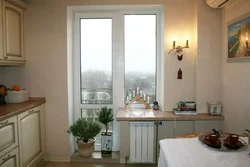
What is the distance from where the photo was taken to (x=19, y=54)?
290cm

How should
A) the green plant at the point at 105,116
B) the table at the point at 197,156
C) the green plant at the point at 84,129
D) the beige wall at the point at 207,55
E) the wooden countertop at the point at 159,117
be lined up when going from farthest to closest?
the green plant at the point at 105,116 < the green plant at the point at 84,129 < the beige wall at the point at 207,55 < the wooden countertop at the point at 159,117 < the table at the point at 197,156

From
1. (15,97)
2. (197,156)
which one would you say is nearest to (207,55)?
(197,156)

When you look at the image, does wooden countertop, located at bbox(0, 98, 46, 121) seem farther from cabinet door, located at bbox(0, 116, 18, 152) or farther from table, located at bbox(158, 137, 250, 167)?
table, located at bbox(158, 137, 250, 167)

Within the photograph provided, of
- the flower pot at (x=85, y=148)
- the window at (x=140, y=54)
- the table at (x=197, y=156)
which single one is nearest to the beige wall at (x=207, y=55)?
the window at (x=140, y=54)

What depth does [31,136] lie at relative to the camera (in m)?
2.71

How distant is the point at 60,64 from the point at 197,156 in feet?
7.36

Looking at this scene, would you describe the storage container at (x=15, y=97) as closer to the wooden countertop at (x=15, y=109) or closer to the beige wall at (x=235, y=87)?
the wooden countertop at (x=15, y=109)

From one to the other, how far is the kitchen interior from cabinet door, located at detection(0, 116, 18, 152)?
0.23m

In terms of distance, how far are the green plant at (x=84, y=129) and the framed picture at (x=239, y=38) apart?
1.96 meters

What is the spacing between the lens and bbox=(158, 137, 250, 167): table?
1.37m

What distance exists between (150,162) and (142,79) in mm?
1203

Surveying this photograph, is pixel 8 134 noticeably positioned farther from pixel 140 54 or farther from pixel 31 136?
pixel 140 54

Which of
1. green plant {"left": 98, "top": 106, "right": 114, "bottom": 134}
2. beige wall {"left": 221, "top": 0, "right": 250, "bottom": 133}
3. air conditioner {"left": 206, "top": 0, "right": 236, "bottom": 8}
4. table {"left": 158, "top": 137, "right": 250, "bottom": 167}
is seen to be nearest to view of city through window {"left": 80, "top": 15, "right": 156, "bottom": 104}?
green plant {"left": 98, "top": 106, "right": 114, "bottom": 134}

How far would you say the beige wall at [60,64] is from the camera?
3.00 m
